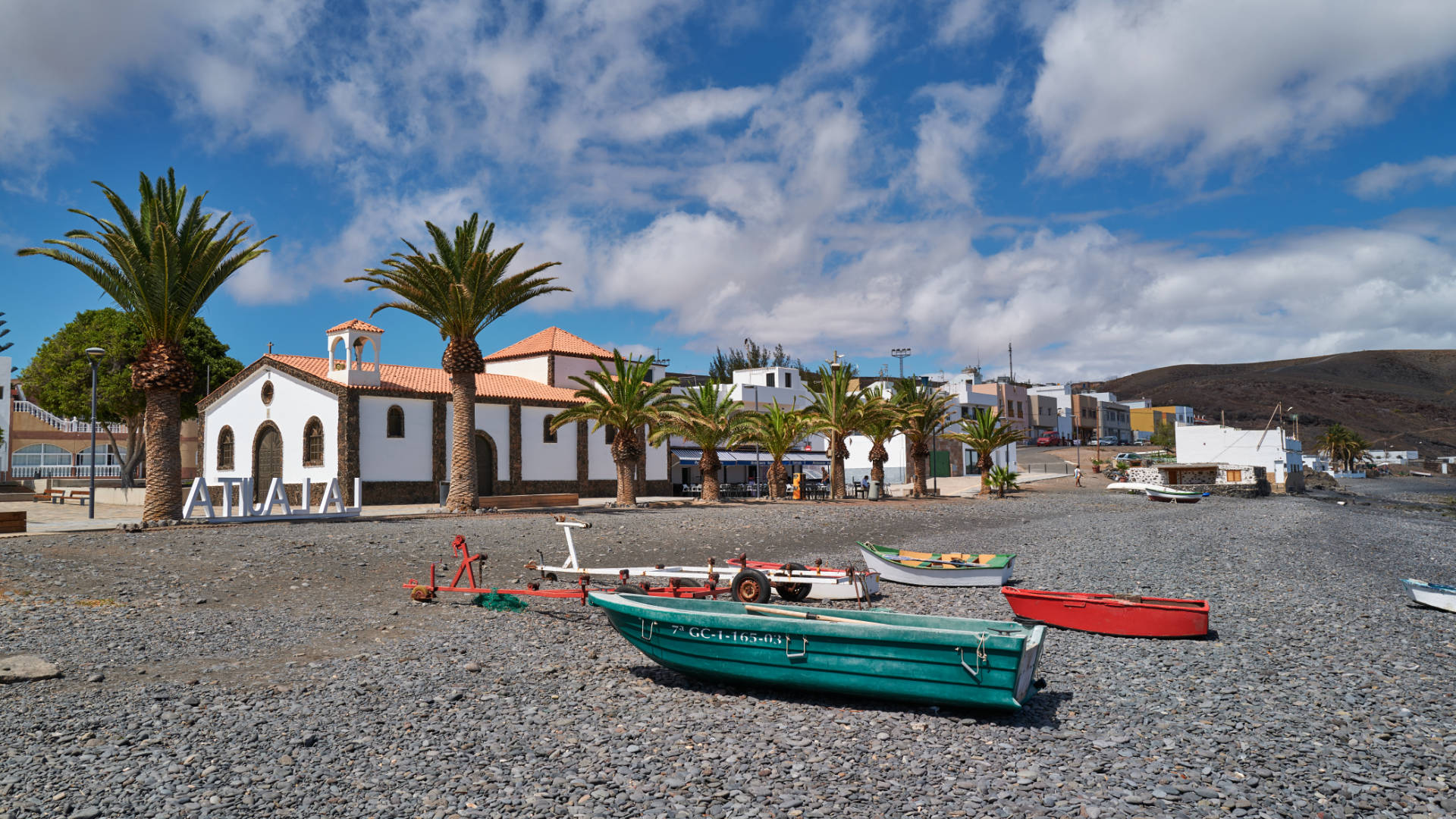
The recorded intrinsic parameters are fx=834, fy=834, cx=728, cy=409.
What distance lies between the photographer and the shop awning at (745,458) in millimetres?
47094

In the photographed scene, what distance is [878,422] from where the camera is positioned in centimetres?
4097

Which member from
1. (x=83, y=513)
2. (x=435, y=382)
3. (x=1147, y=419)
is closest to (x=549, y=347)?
(x=435, y=382)

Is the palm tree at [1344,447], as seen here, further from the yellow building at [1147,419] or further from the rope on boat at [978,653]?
the rope on boat at [978,653]

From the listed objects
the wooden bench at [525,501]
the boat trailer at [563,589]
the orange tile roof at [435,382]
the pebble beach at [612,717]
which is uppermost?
the orange tile roof at [435,382]

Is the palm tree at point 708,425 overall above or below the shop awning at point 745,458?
above

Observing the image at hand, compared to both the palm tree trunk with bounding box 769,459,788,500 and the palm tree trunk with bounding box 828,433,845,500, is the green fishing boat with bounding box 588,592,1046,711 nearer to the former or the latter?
the palm tree trunk with bounding box 769,459,788,500

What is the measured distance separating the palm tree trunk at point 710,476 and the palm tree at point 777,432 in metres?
2.32

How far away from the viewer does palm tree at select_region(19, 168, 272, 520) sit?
21922mm

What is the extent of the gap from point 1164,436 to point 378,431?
111388 mm

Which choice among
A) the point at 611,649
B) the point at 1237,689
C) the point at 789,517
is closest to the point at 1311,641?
the point at 1237,689

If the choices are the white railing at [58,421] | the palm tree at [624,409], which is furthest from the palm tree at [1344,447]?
the white railing at [58,421]

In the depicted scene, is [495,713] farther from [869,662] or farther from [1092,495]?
[1092,495]

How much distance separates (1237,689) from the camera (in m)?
8.30

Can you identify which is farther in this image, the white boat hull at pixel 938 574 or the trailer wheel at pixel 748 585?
the white boat hull at pixel 938 574
